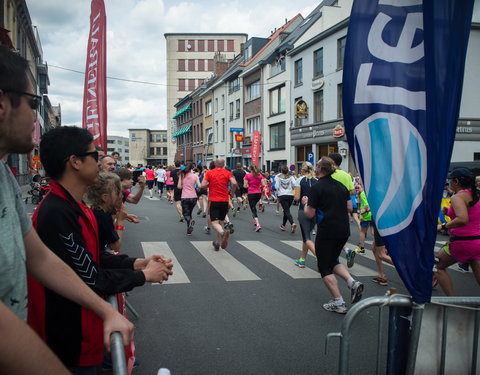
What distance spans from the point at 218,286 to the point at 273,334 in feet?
6.13

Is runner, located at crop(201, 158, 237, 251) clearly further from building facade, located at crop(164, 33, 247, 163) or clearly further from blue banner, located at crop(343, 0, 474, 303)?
building facade, located at crop(164, 33, 247, 163)

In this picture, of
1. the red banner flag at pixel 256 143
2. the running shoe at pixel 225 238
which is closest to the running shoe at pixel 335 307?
the running shoe at pixel 225 238

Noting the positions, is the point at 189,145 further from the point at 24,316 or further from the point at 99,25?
the point at 24,316

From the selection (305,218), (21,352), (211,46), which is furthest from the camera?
(211,46)

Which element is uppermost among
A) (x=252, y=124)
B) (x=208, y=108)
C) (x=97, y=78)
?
(x=208, y=108)

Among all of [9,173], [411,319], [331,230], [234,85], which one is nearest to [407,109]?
[411,319]

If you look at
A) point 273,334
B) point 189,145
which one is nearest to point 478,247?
point 273,334

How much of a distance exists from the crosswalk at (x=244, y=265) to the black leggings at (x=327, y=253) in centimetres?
156

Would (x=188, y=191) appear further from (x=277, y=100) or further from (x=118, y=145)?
(x=118, y=145)

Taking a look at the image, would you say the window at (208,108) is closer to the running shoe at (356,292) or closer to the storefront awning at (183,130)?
the storefront awning at (183,130)

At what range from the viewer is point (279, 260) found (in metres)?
7.69

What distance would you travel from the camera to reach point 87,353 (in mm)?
1828

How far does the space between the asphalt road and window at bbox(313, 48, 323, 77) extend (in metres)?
20.5

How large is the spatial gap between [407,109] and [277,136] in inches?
1191
